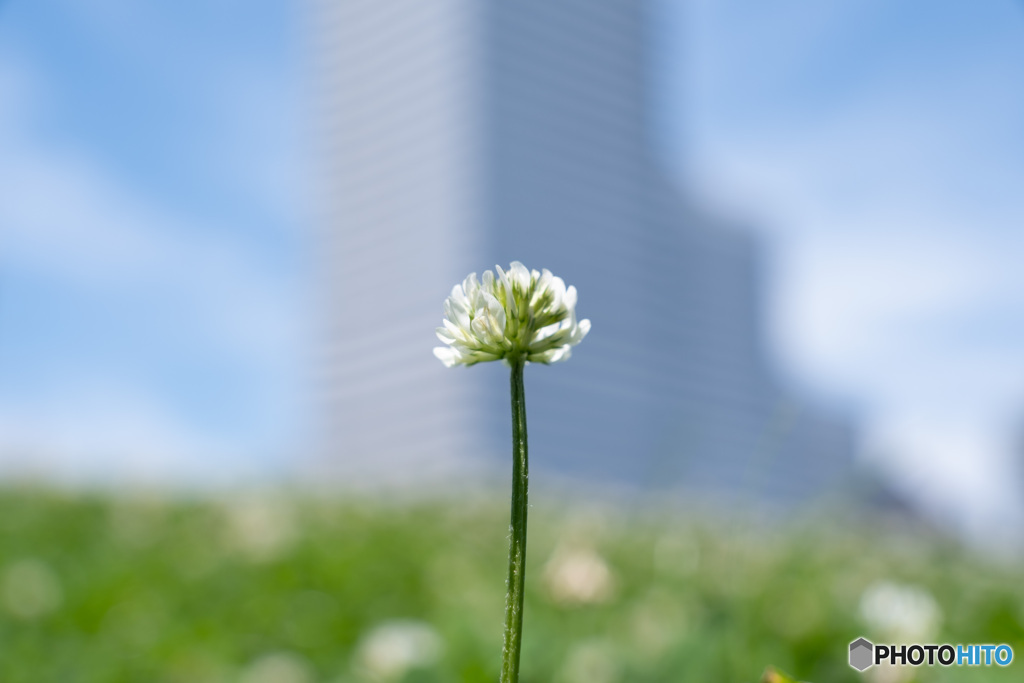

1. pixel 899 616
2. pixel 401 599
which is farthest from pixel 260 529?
pixel 899 616

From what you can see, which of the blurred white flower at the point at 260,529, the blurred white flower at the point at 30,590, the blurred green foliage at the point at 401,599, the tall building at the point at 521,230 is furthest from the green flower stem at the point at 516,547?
the tall building at the point at 521,230

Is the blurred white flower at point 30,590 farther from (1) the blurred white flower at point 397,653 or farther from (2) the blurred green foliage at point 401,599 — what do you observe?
(1) the blurred white flower at point 397,653

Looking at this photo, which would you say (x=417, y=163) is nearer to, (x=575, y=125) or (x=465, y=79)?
(x=465, y=79)

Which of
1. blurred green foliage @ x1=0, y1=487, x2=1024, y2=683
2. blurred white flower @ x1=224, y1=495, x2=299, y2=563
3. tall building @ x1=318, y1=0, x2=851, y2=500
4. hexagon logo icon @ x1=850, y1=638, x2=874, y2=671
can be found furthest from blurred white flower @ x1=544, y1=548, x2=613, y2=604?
tall building @ x1=318, y1=0, x2=851, y2=500

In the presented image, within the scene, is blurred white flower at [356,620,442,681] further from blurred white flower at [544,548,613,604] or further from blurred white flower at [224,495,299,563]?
blurred white flower at [224,495,299,563]

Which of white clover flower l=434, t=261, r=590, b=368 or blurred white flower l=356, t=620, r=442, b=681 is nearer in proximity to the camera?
white clover flower l=434, t=261, r=590, b=368

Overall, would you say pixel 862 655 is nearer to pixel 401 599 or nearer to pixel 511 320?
pixel 511 320
